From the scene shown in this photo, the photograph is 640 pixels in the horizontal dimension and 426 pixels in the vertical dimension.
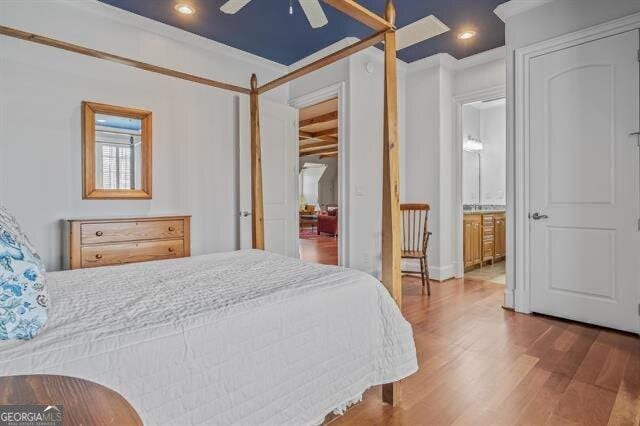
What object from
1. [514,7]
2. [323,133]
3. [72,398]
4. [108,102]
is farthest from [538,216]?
[323,133]

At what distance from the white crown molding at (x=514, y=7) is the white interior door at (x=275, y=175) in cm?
229

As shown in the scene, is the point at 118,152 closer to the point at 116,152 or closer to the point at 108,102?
the point at 116,152

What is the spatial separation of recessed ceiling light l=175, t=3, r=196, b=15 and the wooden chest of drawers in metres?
1.79

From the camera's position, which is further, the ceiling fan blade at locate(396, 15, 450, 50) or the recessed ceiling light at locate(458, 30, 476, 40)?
the recessed ceiling light at locate(458, 30, 476, 40)

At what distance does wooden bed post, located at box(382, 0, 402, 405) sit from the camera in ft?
5.38

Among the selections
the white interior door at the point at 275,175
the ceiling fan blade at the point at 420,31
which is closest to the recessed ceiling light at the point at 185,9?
the white interior door at the point at 275,175

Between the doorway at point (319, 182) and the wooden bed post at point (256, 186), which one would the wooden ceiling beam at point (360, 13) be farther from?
the doorway at point (319, 182)

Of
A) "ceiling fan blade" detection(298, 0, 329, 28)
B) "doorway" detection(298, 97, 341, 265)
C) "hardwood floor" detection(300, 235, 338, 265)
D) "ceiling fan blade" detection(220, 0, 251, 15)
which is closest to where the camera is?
"ceiling fan blade" detection(298, 0, 329, 28)

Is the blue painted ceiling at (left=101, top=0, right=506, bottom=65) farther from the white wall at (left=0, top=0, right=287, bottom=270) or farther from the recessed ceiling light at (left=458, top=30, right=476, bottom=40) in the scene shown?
the white wall at (left=0, top=0, right=287, bottom=270)

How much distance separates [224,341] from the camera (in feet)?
3.40

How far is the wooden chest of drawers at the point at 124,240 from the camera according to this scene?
8.40 feet

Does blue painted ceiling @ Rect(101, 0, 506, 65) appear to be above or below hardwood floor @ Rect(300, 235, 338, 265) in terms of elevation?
above

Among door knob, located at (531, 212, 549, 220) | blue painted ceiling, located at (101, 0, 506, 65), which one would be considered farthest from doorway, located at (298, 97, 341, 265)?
door knob, located at (531, 212, 549, 220)

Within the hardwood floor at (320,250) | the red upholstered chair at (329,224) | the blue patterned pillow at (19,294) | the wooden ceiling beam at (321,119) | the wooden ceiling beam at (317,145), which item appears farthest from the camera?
the wooden ceiling beam at (317,145)
